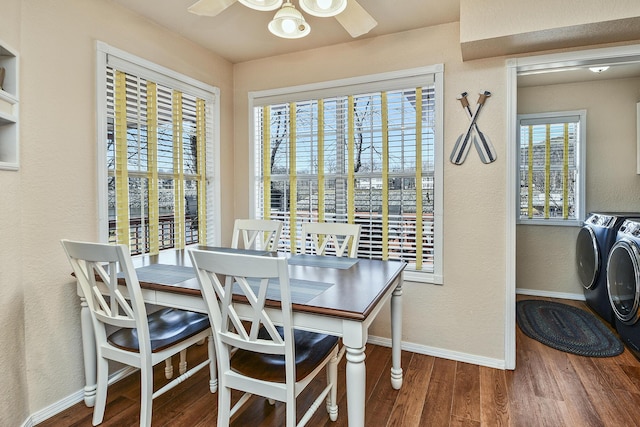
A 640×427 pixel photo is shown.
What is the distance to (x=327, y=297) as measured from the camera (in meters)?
1.52

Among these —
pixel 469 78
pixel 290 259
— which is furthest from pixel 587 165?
pixel 290 259

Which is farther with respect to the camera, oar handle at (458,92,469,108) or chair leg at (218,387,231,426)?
oar handle at (458,92,469,108)

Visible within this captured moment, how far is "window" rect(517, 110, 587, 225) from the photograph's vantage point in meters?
3.91

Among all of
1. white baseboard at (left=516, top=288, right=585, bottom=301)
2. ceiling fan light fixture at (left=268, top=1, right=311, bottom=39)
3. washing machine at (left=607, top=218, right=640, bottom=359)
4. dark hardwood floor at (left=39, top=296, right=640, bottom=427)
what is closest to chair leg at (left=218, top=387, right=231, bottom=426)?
dark hardwood floor at (left=39, top=296, right=640, bottom=427)

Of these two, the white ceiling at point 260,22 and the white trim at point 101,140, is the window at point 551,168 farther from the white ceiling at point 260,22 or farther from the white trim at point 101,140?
the white trim at point 101,140

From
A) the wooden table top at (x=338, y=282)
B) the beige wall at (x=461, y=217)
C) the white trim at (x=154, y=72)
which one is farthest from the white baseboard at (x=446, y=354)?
the white trim at (x=154, y=72)

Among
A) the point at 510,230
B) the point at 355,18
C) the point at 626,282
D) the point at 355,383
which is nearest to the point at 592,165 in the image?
the point at 626,282

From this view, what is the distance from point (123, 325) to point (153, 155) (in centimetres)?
129

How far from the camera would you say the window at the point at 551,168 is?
154 inches

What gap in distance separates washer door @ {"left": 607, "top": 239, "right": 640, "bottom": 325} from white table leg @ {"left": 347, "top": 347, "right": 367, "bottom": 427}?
2.35m

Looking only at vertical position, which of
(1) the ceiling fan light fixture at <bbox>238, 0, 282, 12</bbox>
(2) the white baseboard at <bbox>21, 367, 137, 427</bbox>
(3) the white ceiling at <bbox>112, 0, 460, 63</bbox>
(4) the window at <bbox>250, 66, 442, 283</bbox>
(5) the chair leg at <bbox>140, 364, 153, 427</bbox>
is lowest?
(2) the white baseboard at <bbox>21, 367, 137, 427</bbox>

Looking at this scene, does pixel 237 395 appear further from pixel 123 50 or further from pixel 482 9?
pixel 482 9

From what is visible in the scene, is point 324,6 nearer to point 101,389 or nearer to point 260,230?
point 260,230

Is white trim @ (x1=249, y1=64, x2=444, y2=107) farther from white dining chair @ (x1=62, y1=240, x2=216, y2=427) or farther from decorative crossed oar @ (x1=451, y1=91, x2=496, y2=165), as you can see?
white dining chair @ (x1=62, y1=240, x2=216, y2=427)
